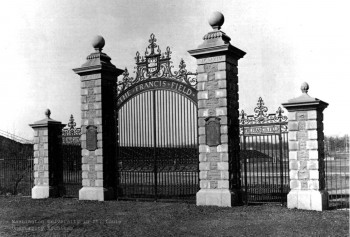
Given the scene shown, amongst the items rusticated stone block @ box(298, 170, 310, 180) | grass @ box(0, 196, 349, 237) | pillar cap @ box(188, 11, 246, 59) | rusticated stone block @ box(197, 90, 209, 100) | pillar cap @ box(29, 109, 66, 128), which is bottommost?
grass @ box(0, 196, 349, 237)

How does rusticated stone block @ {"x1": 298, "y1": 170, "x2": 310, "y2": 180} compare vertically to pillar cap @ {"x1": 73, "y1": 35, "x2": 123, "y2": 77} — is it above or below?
below

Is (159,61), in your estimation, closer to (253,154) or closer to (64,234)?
Answer: (253,154)

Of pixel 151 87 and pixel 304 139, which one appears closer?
pixel 304 139

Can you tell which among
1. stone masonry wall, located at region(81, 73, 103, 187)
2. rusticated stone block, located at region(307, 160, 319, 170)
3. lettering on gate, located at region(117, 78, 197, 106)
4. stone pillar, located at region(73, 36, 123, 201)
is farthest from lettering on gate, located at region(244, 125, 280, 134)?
stone masonry wall, located at region(81, 73, 103, 187)

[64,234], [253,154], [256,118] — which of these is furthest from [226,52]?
[64,234]

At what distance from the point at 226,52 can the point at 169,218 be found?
15.2 ft

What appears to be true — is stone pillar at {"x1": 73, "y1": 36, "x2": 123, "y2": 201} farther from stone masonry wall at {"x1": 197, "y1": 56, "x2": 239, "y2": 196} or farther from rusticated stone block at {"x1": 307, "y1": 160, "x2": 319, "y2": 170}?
rusticated stone block at {"x1": 307, "y1": 160, "x2": 319, "y2": 170}

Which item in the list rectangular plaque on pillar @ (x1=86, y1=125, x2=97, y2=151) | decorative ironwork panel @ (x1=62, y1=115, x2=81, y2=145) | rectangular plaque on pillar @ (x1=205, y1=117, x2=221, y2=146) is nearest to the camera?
rectangular plaque on pillar @ (x1=205, y1=117, x2=221, y2=146)

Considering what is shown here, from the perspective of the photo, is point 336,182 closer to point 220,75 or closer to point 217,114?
point 217,114

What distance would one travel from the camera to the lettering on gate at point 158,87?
12.0 metres

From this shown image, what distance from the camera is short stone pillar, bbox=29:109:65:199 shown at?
1470cm

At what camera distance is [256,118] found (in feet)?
37.2

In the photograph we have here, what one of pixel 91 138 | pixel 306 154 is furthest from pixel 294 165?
pixel 91 138

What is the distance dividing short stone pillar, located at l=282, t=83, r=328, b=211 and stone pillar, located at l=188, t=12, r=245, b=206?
4.93 ft
